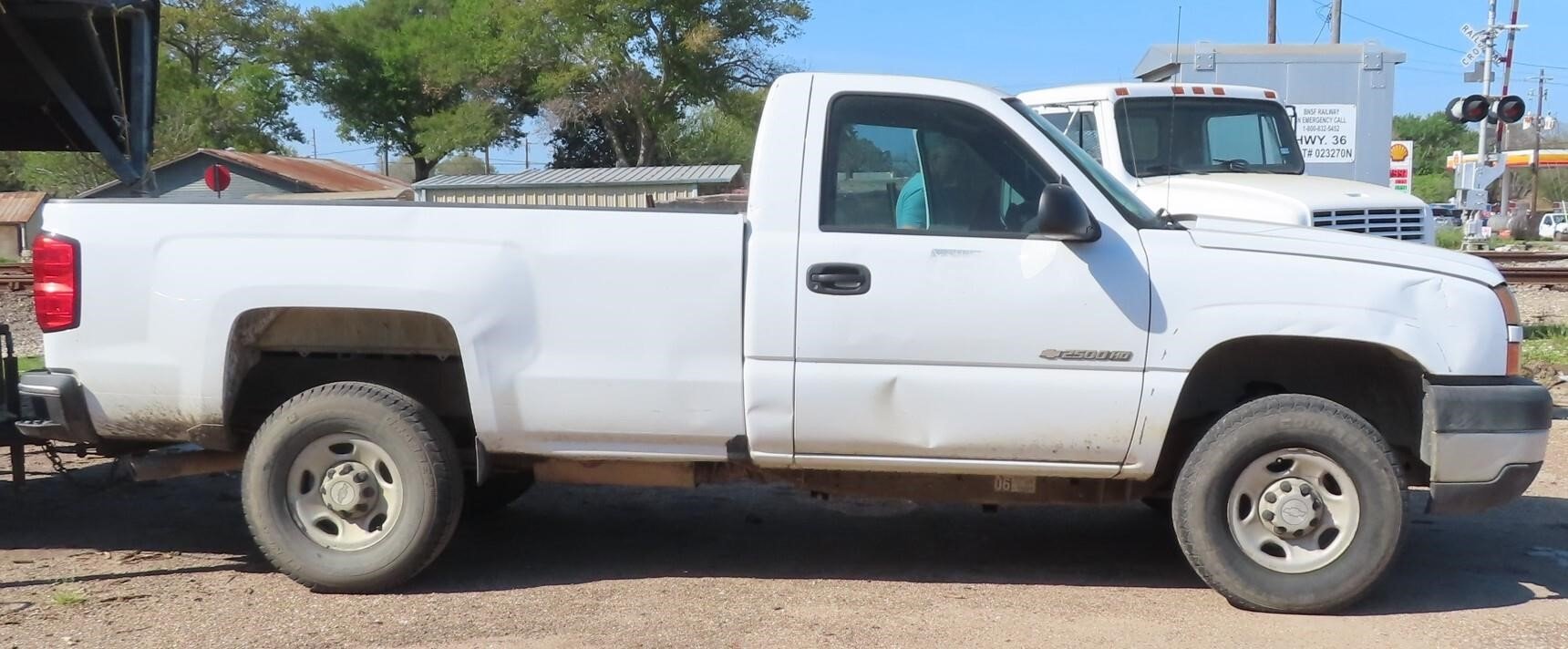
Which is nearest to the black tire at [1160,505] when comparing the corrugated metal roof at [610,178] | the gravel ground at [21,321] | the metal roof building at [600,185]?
the metal roof building at [600,185]

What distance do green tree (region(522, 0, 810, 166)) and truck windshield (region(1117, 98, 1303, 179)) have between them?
105ft

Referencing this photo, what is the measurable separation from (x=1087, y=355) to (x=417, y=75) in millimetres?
49808

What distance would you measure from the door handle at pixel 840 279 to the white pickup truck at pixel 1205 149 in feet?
14.1

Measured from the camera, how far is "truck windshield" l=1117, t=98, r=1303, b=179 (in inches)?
370

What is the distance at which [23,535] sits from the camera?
605cm

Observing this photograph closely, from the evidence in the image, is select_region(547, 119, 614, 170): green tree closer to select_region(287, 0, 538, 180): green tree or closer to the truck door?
select_region(287, 0, 538, 180): green tree

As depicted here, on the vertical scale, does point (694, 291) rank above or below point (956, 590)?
above

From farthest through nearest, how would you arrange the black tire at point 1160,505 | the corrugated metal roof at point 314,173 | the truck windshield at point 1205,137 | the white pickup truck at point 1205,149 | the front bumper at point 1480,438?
the corrugated metal roof at point 314,173
the truck windshield at point 1205,137
the white pickup truck at point 1205,149
the black tire at point 1160,505
the front bumper at point 1480,438

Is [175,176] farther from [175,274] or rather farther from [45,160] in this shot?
[175,274]

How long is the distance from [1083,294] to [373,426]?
8.58ft

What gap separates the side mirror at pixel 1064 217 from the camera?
4.71m

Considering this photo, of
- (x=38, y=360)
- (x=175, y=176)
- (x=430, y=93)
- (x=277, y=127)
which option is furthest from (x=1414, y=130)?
(x=38, y=360)

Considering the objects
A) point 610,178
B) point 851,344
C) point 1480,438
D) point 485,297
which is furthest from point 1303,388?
point 610,178

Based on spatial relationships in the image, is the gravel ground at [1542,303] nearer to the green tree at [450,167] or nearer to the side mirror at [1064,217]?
the side mirror at [1064,217]
